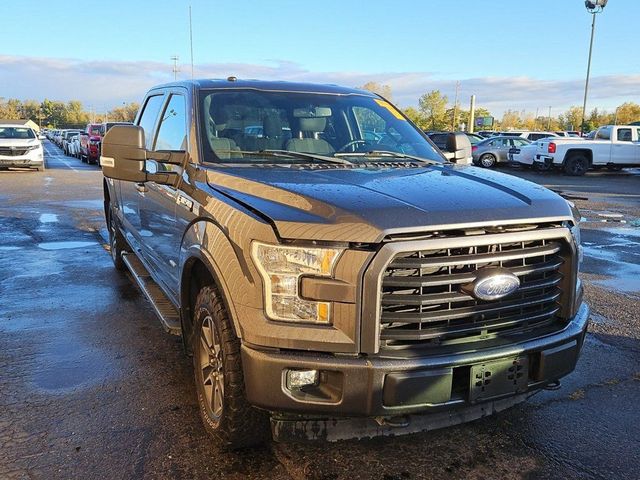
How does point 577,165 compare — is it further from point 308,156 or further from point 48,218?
point 308,156

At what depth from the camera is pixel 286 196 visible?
262cm

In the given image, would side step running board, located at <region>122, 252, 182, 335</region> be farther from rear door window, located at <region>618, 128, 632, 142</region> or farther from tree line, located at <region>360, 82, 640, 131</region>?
tree line, located at <region>360, 82, 640, 131</region>

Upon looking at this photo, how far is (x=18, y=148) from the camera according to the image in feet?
67.3

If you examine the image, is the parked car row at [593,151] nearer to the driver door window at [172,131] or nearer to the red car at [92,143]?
the red car at [92,143]

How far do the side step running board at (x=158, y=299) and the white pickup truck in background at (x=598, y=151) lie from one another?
70.4 ft

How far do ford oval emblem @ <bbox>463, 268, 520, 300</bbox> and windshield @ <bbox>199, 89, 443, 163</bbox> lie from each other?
1306mm

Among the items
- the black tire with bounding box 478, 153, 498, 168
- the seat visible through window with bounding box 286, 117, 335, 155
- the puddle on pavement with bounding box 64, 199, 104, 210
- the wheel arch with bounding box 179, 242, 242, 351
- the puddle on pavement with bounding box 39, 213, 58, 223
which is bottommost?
the puddle on pavement with bounding box 64, 199, 104, 210

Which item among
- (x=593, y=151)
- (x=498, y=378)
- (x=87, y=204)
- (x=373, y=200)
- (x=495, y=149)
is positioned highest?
(x=373, y=200)

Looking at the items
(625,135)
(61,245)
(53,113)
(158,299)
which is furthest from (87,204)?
(53,113)

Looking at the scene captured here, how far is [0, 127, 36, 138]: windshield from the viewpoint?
835 inches

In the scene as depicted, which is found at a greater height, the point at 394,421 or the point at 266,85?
the point at 266,85

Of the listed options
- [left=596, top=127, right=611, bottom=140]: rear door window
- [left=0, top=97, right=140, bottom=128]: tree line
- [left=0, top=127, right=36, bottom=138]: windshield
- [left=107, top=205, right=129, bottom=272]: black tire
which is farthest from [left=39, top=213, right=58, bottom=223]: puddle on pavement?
[left=0, top=97, right=140, bottom=128]: tree line

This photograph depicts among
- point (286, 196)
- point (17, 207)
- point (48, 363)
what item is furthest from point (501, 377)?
point (17, 207)

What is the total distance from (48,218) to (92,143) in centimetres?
1703
